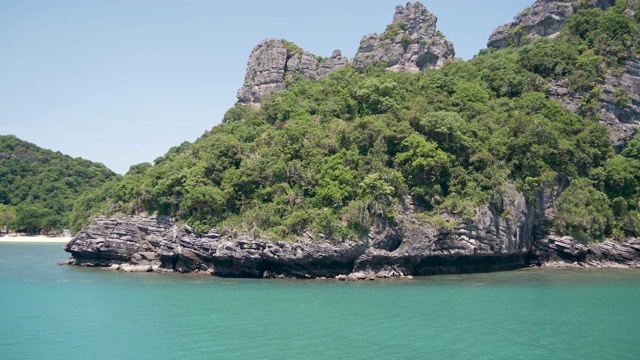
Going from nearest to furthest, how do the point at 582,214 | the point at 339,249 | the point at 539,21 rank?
the point at 339,249
the point at 582,214
the point at 539,21

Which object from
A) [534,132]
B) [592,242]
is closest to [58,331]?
[534,132]

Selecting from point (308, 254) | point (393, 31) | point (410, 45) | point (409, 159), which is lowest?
point (308, 254)

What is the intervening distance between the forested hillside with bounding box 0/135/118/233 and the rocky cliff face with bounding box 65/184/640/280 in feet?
103

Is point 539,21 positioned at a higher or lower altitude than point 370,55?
higher

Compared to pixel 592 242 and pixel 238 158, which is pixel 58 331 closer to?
pixel 238 158

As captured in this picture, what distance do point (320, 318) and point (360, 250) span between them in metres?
12.6

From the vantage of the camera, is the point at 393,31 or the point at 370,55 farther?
the point at 393,31

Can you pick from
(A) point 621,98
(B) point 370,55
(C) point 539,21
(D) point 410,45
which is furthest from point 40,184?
(A) point 621,98

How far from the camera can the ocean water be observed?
1962 centimetres

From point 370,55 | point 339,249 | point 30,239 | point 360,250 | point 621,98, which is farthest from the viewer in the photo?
point 30,239

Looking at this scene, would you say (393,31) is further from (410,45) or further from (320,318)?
(320,318)

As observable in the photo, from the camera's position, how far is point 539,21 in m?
67.1

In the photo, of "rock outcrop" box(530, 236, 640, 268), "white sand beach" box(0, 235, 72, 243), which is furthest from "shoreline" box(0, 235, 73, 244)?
"rock outcrop" box(530, 236, 640, 268)

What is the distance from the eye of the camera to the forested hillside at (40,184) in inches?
3169
